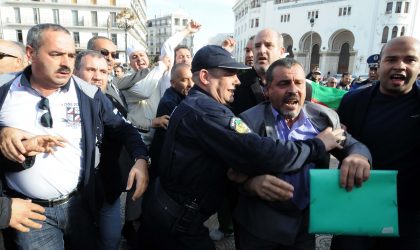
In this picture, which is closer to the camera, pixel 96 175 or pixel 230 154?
pixel 230 154

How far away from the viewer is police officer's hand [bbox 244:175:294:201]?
1.91 meters

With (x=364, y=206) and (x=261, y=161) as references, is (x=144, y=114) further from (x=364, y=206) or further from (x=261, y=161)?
(x=364, y=206)

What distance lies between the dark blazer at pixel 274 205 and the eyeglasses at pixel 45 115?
1.49m

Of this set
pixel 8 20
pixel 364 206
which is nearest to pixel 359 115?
pixel 364 206

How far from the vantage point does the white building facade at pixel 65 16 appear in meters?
47.2

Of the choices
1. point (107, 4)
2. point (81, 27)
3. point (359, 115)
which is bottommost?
point (359, 115)

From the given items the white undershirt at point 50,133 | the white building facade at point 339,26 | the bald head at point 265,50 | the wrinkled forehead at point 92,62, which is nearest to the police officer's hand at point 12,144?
the white undershirt at point 50,133

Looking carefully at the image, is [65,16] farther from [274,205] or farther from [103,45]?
[274,205]

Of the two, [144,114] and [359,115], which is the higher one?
[359,115]

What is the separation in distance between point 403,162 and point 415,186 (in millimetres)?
216

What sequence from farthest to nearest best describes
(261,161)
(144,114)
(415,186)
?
(144,114) < (415,186) < (261,161)

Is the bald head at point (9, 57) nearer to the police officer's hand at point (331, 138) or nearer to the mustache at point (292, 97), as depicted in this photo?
the mustache at point (292, 97)

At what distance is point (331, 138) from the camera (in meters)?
2.02

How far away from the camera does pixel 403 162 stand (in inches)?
92.2
